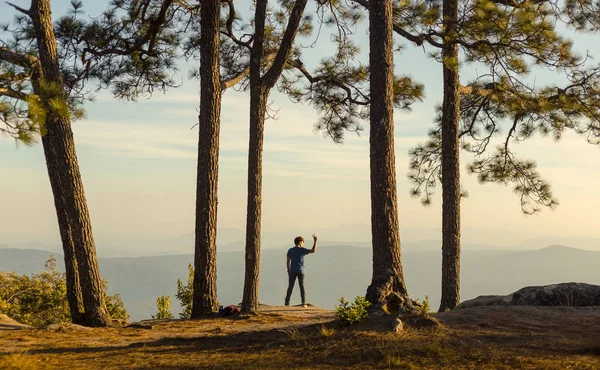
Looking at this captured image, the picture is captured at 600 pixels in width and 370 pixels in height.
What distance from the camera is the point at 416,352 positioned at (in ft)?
20.7

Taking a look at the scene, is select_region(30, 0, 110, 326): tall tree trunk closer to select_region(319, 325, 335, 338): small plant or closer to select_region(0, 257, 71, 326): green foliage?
select_region(319, 325, 335, 338): small plant

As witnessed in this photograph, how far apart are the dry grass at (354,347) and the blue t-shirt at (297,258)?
4681mm

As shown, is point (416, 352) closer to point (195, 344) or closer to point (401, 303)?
point (401, 303)

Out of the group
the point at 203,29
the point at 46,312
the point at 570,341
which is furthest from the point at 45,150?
the point at 46,312

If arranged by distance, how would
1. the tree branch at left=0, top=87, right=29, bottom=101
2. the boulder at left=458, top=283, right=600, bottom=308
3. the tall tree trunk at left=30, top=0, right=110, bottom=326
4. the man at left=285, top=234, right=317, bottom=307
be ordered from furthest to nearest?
the man at left=285, top=234, right=317, bottom=307 < the boulder at left=458, top=283, right=600, bottom=308 < the tall tree trunk at left=30, top=0, right=110, bottom=326 < the tree branch at left=0, top=87, right=29, bottom=101

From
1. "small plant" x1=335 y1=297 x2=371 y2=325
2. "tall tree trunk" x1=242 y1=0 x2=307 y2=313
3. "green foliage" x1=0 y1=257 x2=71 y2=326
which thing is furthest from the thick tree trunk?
"green foliage" x1=0 y1=257 x2=71 y2=326

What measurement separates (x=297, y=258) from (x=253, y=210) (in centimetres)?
241

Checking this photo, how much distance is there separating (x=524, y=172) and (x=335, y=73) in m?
5.40

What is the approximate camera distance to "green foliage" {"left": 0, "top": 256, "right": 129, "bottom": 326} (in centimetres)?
1933

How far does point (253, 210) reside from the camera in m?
11.7

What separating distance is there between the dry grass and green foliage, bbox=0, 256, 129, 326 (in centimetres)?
1118

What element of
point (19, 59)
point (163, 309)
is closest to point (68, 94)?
point (19, 59)

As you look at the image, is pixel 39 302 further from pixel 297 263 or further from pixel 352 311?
pixel 352 311

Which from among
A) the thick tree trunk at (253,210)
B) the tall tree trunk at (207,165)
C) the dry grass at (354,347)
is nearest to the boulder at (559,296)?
the dry grass at (354,347)
